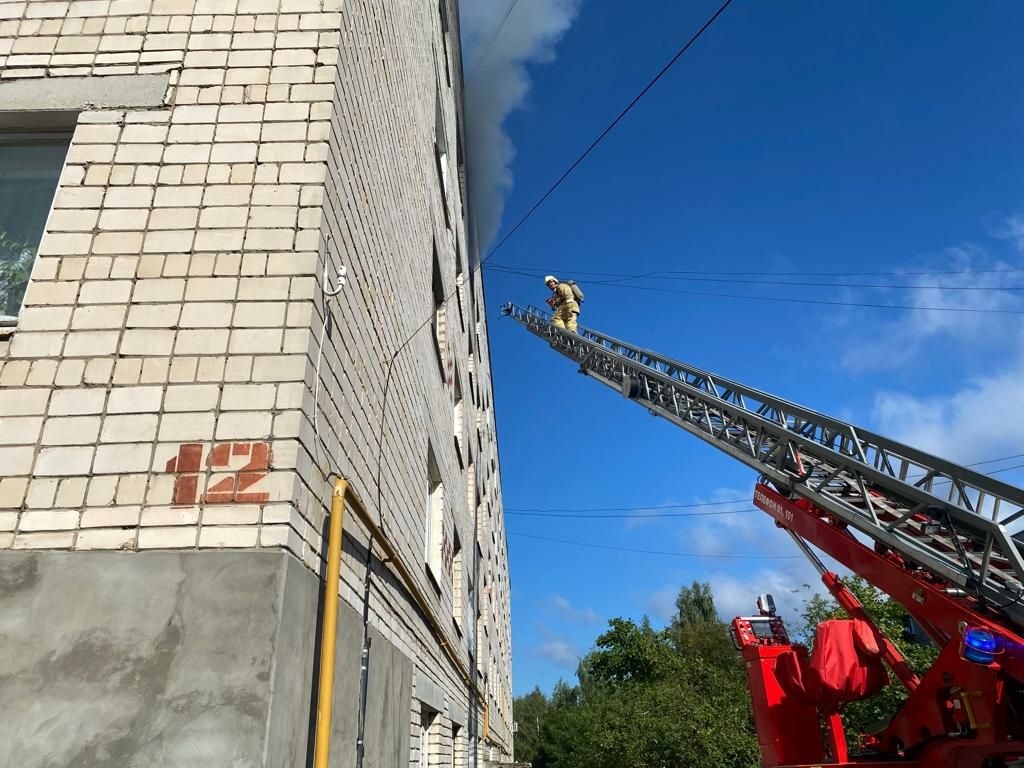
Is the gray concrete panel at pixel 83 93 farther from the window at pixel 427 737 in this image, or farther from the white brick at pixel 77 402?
the window at pixel 427 737

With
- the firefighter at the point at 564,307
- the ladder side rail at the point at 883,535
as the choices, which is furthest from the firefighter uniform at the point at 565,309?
the ladder side rail at the point at 883,535

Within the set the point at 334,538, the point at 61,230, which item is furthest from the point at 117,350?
the point at 334,538

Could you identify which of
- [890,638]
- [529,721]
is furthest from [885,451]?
[529,721]

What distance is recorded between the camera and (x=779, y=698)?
27.3 feet

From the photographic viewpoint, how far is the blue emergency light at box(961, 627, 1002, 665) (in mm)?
5766

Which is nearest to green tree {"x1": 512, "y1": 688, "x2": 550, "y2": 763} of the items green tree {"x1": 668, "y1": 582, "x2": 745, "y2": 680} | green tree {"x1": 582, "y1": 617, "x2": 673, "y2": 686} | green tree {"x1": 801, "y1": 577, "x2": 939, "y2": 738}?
green tree {"x1": 582, "y1": 617, "x2": 673, "y2": 686}

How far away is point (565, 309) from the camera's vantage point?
21031mm

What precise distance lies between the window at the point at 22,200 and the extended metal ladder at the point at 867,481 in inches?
306

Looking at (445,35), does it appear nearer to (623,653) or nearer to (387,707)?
(387,707)

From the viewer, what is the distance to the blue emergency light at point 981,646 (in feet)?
18.9

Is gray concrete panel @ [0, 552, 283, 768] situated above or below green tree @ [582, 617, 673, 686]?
below

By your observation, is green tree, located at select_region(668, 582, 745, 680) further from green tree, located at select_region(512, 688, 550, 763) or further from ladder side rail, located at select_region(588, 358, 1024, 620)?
ladder side rail, located at select_region(588, 358, 1024, 620)

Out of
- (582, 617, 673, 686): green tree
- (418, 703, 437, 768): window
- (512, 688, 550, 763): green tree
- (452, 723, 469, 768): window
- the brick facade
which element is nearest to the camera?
the brick facade

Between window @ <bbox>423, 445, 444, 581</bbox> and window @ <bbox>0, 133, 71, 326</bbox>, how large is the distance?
4.44 m
